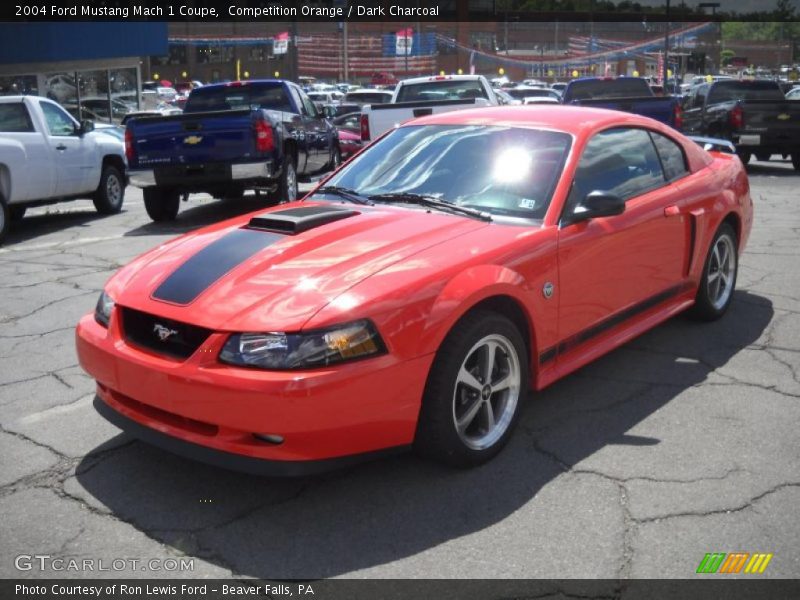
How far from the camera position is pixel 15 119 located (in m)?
10.7

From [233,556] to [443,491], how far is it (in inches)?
36.4

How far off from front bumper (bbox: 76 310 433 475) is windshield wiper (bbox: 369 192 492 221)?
1080 mm

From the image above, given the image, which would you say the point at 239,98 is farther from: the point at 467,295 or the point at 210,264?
the point at 467,295

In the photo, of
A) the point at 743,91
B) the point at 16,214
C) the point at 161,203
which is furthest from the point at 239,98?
the point at 743,91

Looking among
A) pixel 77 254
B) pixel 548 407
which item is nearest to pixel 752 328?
pixel 548 407

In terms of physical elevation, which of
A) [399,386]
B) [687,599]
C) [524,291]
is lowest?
[687,599]

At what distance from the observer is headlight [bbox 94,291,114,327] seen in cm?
387

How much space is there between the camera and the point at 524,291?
391 centimetres

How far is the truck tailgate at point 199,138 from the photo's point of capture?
1040 cm

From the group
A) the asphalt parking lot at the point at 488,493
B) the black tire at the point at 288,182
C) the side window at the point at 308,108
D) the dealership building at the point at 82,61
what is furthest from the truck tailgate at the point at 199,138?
the dealership building at the point at 82,61

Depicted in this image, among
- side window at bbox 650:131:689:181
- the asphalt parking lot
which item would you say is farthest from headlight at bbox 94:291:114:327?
side window at bbox 650:131:689:181

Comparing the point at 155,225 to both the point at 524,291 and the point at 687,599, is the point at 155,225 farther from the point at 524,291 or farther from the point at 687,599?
the point at 687,599

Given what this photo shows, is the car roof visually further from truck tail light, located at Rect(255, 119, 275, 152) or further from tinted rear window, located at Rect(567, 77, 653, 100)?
tinted rear window, located at Rect(567, 77, 653, 100)

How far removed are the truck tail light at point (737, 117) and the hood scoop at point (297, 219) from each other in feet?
47.7
